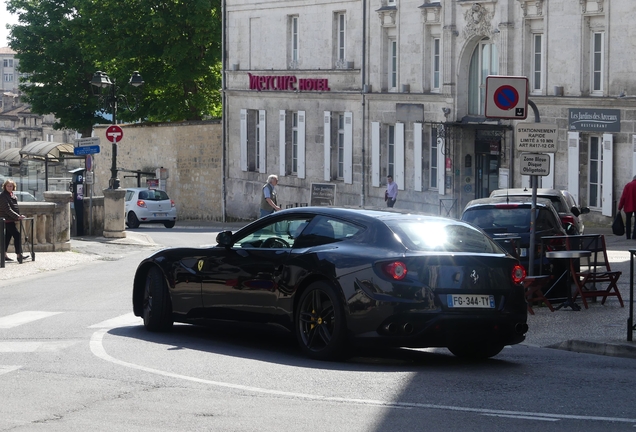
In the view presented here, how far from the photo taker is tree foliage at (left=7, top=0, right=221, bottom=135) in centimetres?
6047

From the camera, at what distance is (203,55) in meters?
61.5

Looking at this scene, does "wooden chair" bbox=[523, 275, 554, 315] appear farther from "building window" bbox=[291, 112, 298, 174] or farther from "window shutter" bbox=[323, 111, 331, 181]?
"building window" bbox=[291, 112, 298, 174]

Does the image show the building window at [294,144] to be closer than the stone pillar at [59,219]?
No

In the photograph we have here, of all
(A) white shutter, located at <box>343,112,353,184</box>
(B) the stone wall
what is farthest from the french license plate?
(B) the stone wall

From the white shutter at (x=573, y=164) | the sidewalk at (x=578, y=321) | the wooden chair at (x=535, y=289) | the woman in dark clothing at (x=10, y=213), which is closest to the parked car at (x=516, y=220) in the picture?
the sidewalk at (x=578, y=321)

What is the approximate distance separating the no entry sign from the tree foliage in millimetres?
39817

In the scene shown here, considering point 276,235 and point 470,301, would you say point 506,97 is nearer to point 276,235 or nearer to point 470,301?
point 276,235

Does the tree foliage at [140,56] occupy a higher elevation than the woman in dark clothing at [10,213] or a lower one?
higher

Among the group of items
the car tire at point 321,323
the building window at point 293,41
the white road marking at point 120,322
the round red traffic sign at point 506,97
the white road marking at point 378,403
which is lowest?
the white road marking at point 120,322

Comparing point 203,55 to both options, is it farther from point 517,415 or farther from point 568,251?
point 517,415

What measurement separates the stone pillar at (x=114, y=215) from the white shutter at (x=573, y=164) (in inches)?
500

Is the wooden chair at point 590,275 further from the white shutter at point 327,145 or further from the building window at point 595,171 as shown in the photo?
the white shutter at point 327,145

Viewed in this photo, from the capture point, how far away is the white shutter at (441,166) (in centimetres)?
4253

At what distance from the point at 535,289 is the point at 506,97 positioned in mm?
2454
